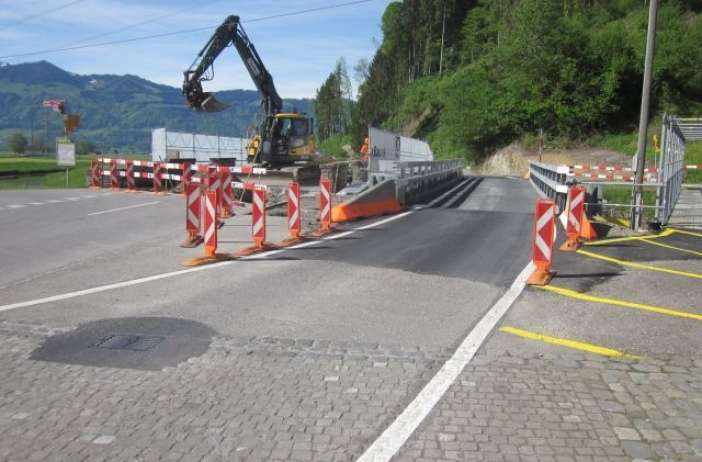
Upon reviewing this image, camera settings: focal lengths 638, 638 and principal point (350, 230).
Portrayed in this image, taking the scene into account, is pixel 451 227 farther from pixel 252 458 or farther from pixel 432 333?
pixel 252 458

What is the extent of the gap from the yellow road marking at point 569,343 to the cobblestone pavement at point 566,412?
0.17 metres

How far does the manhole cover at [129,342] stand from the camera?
5.97m

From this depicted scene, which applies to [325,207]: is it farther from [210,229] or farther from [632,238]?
[632,238]

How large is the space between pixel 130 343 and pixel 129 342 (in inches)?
1.5

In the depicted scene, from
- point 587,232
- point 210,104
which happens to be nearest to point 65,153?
point 210,104

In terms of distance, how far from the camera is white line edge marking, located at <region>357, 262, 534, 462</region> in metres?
4.06

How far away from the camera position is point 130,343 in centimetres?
609

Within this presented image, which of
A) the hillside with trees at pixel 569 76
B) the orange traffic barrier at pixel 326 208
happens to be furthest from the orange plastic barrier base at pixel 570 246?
the hillside with trees at pixel 569 76

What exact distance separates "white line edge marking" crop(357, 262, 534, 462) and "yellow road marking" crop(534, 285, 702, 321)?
1.17 metres

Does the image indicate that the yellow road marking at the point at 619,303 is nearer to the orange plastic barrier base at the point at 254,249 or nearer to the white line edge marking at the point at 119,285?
the white line edge marking at the point at 119,285

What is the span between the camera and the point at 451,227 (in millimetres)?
14352

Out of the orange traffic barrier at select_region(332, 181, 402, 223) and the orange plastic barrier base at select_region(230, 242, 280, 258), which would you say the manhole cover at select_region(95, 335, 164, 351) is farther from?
the orange traffic barrier at select_region(332, 181, 402, 223)

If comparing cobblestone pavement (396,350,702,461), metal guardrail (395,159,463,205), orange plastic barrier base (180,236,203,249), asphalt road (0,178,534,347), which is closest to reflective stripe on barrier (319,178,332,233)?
asphalt road (0,178,534,347)

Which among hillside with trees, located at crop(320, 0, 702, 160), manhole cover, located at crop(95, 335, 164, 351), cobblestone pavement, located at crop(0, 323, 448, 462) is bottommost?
cobblestone pavement, located at crop(0, 323, 448, 462)
